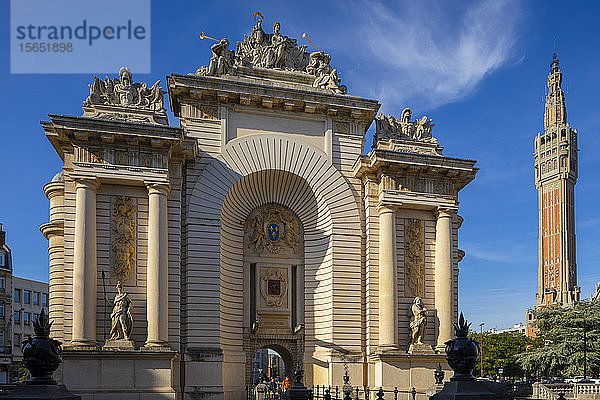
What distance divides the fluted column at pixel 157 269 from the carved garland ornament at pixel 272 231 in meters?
5.75

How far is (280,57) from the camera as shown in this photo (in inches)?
1323

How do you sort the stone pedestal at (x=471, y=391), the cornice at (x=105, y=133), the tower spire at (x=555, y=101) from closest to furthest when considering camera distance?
the stone pedestal at (x=471, y=391)
the cornice at (x=105, y=133)
the tower spire at (x=555, y=101)

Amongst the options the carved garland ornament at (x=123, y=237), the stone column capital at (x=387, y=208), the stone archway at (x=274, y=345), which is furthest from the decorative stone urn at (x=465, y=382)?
the stone archway at (x=274, y=345)

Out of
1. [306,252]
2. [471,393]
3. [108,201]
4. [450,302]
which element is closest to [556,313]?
[450,302]

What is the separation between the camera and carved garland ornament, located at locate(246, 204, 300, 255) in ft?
108

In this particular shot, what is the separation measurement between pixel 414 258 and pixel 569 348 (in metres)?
26.7

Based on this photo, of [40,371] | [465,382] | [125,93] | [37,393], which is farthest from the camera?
[125,93]

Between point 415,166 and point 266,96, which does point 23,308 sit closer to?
point 266,96

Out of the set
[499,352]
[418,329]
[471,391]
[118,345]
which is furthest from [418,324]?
[499,352]

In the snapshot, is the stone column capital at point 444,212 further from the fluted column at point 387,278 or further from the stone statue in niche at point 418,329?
the stone statue in niche at point 418,329

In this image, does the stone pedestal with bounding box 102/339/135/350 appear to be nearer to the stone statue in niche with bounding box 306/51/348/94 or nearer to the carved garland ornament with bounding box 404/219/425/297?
the carved garland ornament with bounding box 404/219/425/297

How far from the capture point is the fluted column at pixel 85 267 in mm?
26188

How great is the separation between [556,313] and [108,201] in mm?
43238

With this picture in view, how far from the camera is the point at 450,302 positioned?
1236 inches
